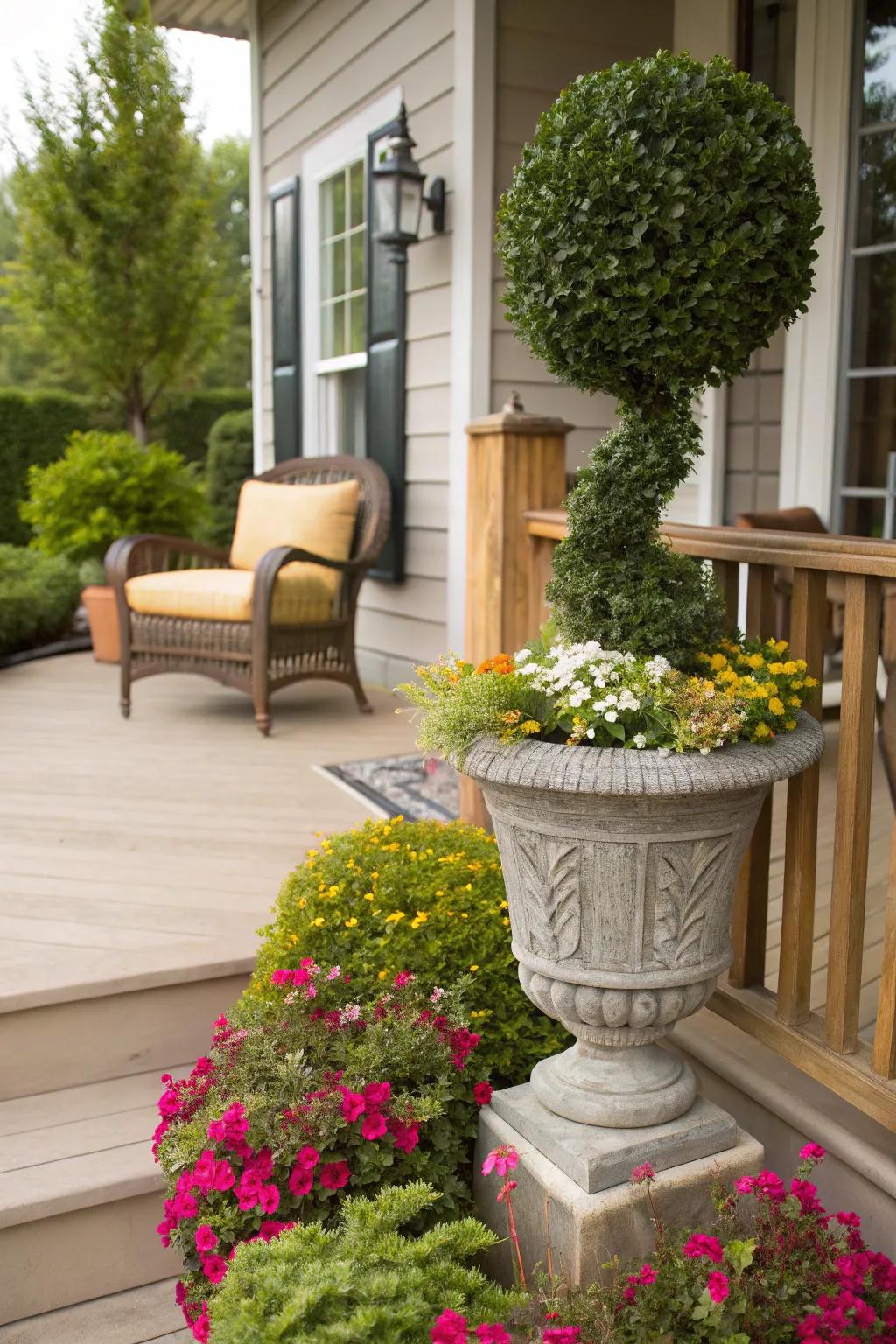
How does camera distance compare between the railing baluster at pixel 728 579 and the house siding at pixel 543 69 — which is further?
the house siding at pixel 543 69

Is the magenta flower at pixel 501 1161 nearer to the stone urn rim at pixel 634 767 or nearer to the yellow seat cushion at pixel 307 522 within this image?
the stone urn rim at pixel 634 767

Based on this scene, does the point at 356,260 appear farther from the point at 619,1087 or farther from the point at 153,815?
the point at 619,1087

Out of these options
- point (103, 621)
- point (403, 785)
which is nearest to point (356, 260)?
point (103, 621)

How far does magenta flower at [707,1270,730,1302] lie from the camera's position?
1.39 metres

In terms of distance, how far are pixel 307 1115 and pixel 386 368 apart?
3616mm

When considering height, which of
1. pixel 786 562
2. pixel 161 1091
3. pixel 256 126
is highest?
pixel 256 126

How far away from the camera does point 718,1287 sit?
1.39 meters

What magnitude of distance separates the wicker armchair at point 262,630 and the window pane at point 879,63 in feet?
6.89

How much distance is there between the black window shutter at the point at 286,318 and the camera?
5.70 m

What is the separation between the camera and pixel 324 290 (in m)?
5.55

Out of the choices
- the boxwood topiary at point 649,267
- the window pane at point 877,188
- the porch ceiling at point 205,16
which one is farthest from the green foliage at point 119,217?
the boxwood topiary at point 649,267

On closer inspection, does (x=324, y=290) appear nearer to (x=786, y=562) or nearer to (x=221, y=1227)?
(x=786, y=562)

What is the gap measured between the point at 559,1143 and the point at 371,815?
1.62 m

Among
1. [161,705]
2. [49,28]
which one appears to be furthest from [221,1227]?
[49,28]
